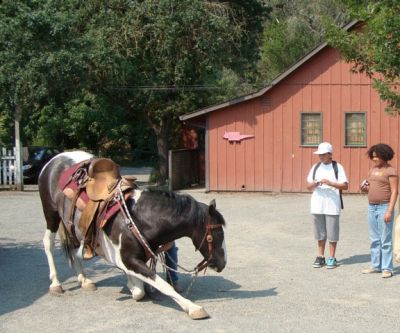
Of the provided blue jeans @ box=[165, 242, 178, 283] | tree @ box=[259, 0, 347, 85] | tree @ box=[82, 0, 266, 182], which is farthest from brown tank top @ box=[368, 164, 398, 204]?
tree @ box=[259, 0, 347, 85]

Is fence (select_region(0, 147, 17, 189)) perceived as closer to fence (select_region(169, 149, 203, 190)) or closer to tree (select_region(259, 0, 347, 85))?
fence (select_region(169, 149, 203, 190))

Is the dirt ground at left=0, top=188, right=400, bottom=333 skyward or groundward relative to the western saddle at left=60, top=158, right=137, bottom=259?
groundward

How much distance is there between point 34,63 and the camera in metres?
19.5

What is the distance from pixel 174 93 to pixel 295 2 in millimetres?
25630

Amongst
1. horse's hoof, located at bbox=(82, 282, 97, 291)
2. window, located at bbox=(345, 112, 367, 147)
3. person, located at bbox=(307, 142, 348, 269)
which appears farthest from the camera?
window, located at bbox=(345, 112, 367, 147)

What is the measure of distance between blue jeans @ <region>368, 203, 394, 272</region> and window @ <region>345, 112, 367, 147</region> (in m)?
11.3

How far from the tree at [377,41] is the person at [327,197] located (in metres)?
3.81

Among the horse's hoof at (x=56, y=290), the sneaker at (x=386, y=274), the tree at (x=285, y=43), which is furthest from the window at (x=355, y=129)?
the tree at (x=285, y=43)

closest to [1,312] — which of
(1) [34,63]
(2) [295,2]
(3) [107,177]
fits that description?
(3) [107,177]

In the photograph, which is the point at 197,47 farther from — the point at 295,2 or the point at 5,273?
the point at 295,2

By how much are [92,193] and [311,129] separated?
1355 centimetres

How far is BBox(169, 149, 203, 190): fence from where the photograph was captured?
70.7 ft

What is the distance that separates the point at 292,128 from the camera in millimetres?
19766

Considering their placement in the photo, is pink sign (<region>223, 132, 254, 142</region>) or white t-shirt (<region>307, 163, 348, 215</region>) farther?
pink sign (<region>223, 132, 254, 142</region>)
